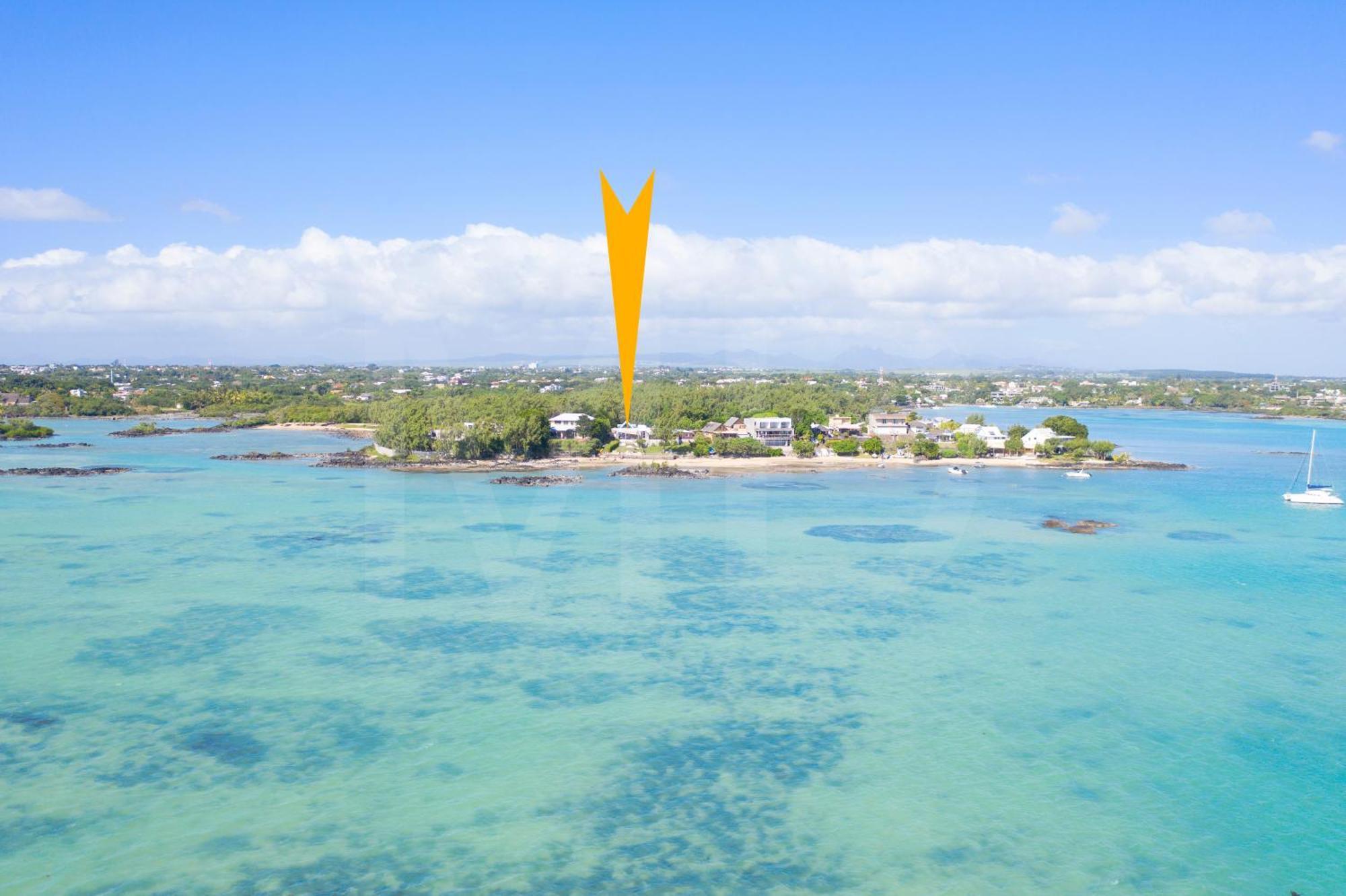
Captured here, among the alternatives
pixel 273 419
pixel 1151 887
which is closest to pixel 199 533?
pixel 1151 887

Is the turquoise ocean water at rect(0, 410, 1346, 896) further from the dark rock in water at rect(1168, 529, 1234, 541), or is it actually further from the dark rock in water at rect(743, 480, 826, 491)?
the dark rock in water at rect(743, 480, 826, 491)

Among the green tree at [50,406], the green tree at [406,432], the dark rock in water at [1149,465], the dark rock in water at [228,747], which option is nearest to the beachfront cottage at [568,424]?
the green tree at [406,432]

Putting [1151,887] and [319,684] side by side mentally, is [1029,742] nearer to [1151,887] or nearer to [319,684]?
[1151,887]

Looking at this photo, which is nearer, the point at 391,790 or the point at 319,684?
the point at 391,790

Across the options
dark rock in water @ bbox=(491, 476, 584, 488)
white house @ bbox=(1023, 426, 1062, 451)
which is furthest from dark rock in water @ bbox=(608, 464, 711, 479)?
white house @ bbox=(1023, 426, 1062, 451)

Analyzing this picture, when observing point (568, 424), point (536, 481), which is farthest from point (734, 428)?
point (536, 481)

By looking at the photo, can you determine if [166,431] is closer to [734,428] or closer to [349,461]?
[349,461]
